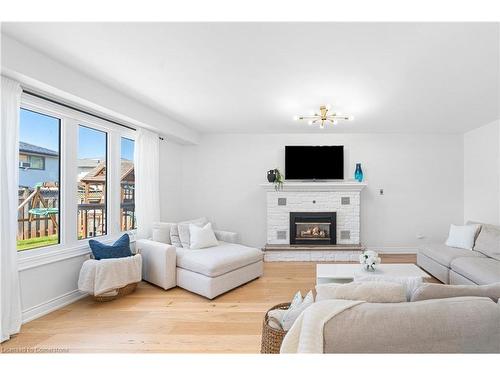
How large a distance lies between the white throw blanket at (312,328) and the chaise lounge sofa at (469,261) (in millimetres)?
2532

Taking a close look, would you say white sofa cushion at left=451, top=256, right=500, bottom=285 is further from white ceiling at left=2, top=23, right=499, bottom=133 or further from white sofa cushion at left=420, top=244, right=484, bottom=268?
white ceiling at left=2, top=23, right=499, bottom=133

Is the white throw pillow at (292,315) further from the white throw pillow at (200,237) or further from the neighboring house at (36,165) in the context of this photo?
the neighboring house at (36,165)

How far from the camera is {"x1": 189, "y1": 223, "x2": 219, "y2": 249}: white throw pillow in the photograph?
11.7ft

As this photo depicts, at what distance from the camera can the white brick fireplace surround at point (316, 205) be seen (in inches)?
191

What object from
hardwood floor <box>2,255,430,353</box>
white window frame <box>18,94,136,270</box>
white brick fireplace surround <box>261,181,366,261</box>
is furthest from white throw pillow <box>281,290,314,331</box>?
white brick fireplace surround <box>261,181,366,261</box>

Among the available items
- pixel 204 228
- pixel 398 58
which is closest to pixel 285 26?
pixel 398 58

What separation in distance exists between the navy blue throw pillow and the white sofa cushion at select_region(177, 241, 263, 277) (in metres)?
0.66

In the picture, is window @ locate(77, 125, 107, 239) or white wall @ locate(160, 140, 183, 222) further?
white wall @ locate(160, 140, 183, 222)

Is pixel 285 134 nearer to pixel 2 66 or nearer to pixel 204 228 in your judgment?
pixel 204 228

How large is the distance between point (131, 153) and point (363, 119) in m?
3.77

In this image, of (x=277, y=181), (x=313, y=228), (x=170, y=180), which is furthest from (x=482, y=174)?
(x=170, y=180)

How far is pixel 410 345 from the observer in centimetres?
106

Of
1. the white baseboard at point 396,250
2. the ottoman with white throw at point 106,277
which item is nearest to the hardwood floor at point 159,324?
the ottoman with white throw at point 106,277
